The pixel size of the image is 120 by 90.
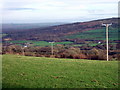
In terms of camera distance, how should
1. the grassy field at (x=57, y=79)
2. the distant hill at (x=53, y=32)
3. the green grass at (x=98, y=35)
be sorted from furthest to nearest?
the distant hill at (x=53, y=32) → the green grass at (x=98, y=35) → the grassy field at (x=57, y=79)

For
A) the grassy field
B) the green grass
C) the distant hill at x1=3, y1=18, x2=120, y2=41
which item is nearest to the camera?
the grassy field

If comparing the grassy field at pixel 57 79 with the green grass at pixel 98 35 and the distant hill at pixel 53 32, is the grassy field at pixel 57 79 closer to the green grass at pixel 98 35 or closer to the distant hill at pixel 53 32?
the green grass at pixel 98 35

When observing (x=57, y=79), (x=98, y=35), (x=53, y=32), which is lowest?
(x=57, y=79)

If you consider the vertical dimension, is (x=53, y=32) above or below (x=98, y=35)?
above

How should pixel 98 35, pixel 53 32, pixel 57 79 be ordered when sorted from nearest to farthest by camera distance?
pixel 57 79, pixel 98 35, pixel 53 32

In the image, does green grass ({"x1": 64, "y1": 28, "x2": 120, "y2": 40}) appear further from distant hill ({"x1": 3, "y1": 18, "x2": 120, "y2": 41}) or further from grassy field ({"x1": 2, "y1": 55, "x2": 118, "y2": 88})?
grassy field ({"x1": 2, "y1": 55, "x2": 118, "y2": 88})

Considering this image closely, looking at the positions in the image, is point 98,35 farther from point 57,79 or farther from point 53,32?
point 57,79

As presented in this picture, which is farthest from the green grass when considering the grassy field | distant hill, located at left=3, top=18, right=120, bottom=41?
the grassy field

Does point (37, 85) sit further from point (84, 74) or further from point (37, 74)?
point (84, 74)

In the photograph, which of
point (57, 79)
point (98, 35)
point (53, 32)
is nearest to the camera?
point (57, 79)

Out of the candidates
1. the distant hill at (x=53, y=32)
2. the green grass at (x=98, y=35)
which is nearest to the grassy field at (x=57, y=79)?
the green grass at (x=98, y=35)

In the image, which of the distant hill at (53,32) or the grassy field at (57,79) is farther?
the distant hill at (53,32)

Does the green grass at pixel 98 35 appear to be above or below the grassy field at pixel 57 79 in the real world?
above

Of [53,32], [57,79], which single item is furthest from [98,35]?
[57,79]
